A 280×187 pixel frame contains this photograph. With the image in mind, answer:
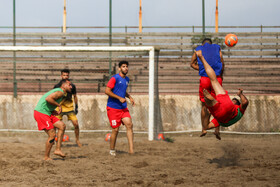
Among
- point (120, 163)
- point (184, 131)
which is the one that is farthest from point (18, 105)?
point (120, 163)

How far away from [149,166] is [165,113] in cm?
545

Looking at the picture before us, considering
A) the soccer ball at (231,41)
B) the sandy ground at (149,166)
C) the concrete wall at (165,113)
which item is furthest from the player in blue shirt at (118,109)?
the concrete wall at (165,113)

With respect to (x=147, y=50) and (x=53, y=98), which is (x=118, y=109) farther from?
(x=147, y=50)

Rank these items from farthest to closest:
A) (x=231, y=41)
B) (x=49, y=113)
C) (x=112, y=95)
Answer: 1. (x=112, y=95)
2. (x=231, y=41)
3. (x=49, y=113)

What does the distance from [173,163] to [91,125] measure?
18.3 ft

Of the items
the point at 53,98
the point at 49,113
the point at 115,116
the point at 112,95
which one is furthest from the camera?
the point at 115,116

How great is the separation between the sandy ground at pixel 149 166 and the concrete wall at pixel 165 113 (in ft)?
7.45

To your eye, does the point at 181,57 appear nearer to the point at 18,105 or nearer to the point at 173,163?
the point at 18,105

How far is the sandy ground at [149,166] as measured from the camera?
4.90m

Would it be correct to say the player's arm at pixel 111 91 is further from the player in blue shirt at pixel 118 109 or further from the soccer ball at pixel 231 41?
the soccer ball at pixel 231 41

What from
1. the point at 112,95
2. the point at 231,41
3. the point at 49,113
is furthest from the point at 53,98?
the point at 231,41

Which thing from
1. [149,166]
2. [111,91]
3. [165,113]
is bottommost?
[149,166]

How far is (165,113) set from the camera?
11.6 meters

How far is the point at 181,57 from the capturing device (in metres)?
15.9
